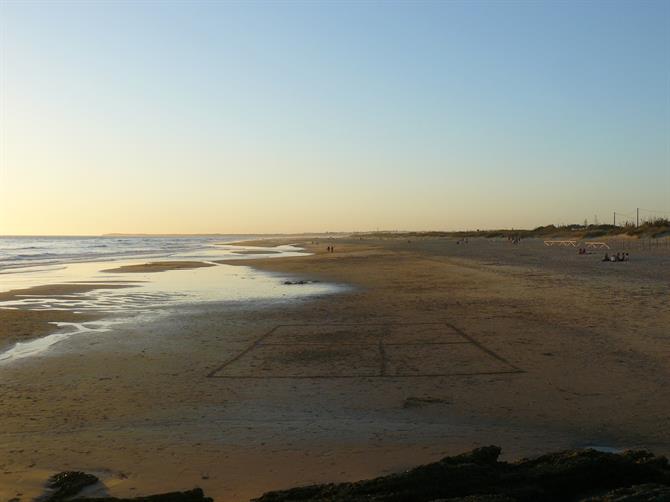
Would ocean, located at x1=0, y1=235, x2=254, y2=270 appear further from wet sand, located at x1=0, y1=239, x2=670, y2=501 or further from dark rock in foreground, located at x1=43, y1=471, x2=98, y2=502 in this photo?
dark rock in foreground, located at x1=43, y1=471, x2=98, y2=502

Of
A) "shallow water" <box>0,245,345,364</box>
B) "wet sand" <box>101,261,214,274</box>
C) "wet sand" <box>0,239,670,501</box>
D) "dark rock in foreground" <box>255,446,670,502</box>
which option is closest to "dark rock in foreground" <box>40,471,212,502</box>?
"wet sand" <box>0,239,670,501</box>

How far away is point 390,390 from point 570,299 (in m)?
10.8

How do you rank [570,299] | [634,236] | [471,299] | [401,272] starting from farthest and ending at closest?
[634,236] → [401,272] → [471,299] → [570,299]

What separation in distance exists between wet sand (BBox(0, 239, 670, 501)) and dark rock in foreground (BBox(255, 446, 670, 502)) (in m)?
0.98

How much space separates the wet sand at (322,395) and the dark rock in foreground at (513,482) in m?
0.98

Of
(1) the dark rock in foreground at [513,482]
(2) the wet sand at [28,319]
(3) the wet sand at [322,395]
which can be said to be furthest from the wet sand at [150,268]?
(1) the dark rock in foreground at [513,482]

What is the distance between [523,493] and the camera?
13.7ft

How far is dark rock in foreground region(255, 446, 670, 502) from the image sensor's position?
13.8ft

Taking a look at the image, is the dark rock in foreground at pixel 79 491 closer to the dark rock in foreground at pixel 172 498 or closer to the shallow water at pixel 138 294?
the dark rock in foreground at pixel 172 498

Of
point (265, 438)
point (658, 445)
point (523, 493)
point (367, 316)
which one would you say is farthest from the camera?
point (367, 316)

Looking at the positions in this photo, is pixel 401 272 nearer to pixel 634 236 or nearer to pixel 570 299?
pixel 570 299

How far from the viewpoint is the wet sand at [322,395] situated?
5777mm

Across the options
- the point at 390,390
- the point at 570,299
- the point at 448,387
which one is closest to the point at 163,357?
the point at 390,390

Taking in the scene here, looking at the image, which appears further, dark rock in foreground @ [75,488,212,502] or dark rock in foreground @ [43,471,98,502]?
dark rock in foreground @ [43,471,98,502]
